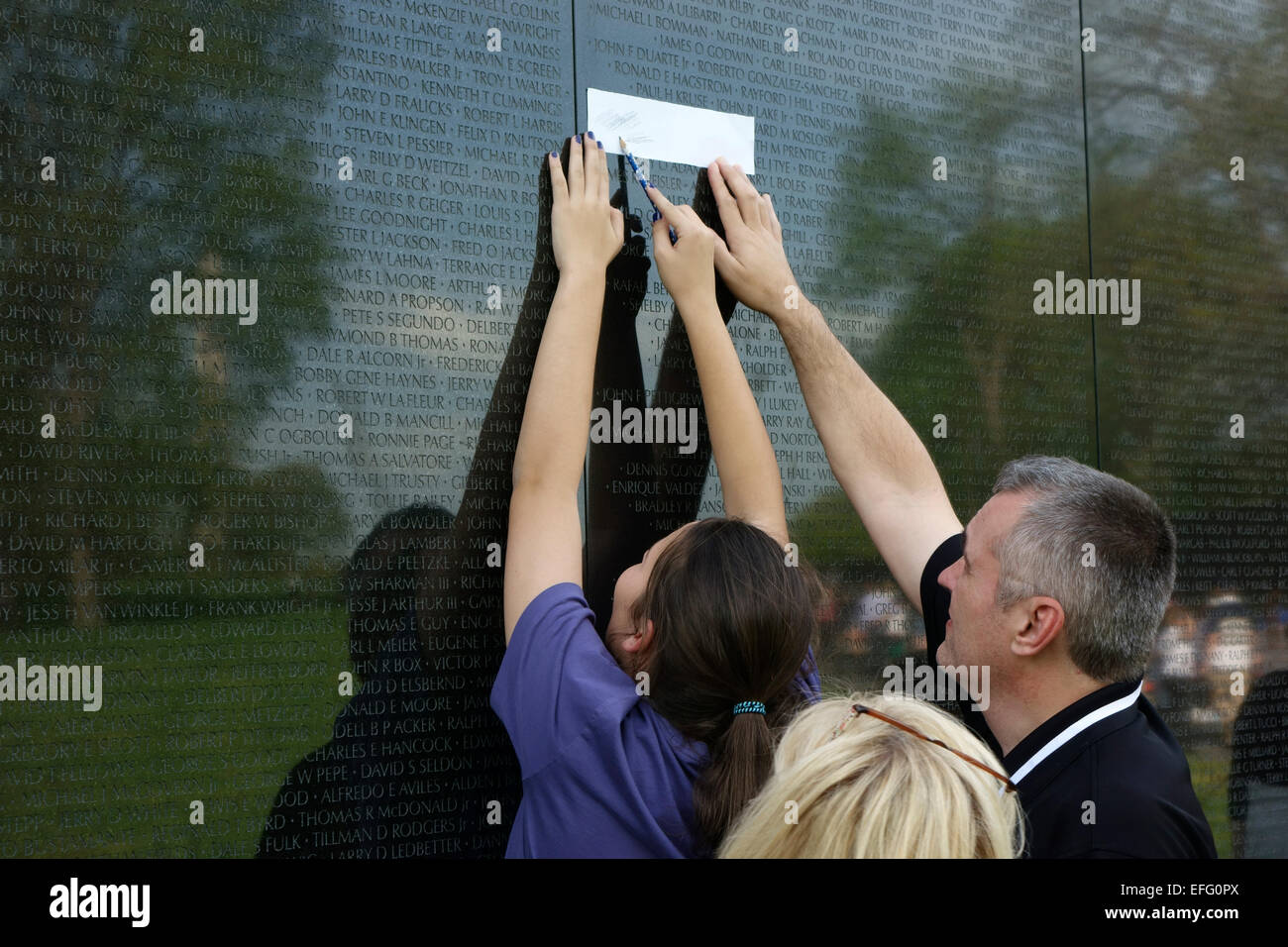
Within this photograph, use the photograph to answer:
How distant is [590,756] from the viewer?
218cm

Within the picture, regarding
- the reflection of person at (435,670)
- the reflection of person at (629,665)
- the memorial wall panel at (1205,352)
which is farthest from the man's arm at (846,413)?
Answer: the memorial wall panel at (1205,352)

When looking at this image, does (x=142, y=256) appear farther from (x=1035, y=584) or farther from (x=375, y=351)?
(x=1035, y=584)

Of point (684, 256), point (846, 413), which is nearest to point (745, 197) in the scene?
point (684, 256)

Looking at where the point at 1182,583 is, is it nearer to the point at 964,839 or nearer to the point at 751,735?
the point at 751,735

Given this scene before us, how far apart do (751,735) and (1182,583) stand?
254 cm

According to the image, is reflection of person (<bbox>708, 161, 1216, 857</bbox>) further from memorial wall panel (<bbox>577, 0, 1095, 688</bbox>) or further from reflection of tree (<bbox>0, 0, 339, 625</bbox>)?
reflection of tree (<bbox>0, 0, 339, 625</bbox>)

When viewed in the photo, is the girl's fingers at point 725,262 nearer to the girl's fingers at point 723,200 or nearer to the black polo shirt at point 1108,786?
the girl's fingers at point 723,200

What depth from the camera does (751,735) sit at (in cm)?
220

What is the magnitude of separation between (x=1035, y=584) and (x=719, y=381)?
3.09ft

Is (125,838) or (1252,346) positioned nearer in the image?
(125,838)

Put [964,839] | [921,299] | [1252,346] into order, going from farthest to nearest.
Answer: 1. [1252,346]
2. [921,299]
3. [964,839]

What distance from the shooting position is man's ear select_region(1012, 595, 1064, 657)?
2.62 m

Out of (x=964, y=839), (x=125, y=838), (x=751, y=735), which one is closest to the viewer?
(x=964, y=839)
